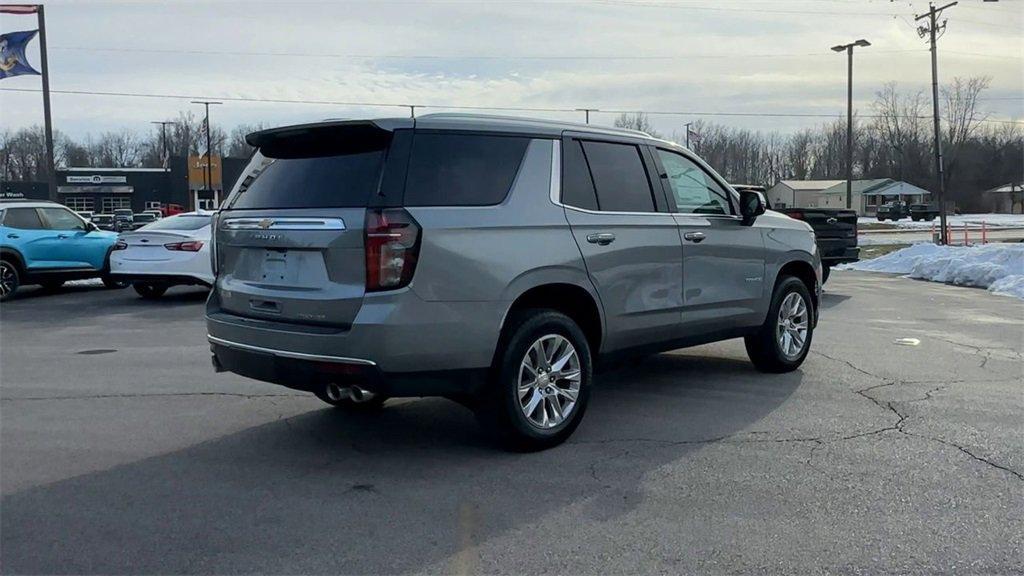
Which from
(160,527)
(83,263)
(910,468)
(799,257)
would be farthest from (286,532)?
(83,263)

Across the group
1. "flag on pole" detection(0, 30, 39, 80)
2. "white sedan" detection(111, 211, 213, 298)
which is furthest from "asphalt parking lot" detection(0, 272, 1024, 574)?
"flag on pole" detection(0, 30, 39, 80)

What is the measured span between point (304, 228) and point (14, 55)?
75.4 feet

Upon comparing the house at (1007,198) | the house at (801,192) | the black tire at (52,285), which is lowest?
the black tire at (52,285)

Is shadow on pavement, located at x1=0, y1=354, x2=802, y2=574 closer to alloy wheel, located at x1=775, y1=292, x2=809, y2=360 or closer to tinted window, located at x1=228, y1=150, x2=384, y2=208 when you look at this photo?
alloy wheel, located at x1=775, y1=292, x2=809, y2=360

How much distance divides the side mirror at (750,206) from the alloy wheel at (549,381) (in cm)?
242

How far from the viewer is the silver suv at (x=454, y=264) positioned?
460 centimetres

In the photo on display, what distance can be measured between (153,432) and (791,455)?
4.20 metres

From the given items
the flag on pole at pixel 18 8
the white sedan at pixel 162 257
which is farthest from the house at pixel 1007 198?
the white sedan at pixel 162 257

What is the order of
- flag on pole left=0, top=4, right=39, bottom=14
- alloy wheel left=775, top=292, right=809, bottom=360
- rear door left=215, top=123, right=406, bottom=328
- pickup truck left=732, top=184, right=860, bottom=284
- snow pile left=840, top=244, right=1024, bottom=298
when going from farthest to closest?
flag on pole left=0, top=4, right=39, bottom=14 < snow pile left=840, top=244, right=1024, bottom=298 < pickup truck left=732, top=184, right=860, bottom=284 < alloy wheel left=775, top=292, right=809, bottom=360 < rear door left=215, top=123, right=406, bottom=328

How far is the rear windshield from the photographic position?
13.7 meters

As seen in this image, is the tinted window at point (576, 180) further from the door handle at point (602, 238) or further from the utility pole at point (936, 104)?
the utility pole at point (936, 104)

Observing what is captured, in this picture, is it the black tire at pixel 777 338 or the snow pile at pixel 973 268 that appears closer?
the black tire at pixel 777 338

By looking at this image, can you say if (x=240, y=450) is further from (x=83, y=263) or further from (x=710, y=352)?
(x=83, y=263)

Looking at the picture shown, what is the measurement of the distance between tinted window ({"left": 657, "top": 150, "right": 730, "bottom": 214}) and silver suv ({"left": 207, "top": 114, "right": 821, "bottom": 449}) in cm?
16
